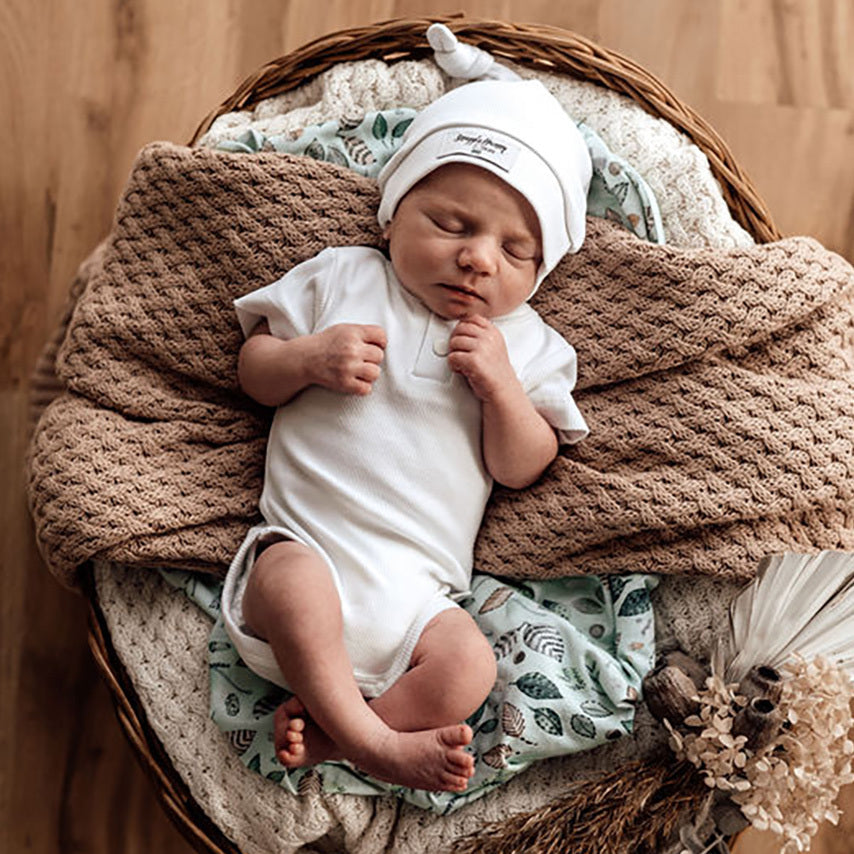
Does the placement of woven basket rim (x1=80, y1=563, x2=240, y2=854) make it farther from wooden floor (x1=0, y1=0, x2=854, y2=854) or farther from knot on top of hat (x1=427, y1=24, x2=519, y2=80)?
knot on top of hat (x1=427, y1=24, x2=519, y2=80)

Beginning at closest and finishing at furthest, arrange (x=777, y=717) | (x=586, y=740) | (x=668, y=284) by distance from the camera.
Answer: (x=777, y=717)
(x=586, y=740)
(x=668, y=284)

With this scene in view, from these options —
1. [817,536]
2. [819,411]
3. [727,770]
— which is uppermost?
[819,411]

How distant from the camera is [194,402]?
60.7 inches

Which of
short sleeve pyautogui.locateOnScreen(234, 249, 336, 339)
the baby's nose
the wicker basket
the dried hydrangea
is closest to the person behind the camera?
the dried hydrangea

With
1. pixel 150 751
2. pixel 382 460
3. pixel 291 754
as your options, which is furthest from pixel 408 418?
pixel 150 751

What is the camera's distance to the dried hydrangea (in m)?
1.24

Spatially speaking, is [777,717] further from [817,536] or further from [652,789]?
[817,536]

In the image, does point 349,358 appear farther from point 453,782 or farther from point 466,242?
point 453,782

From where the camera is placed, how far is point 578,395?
154 cm

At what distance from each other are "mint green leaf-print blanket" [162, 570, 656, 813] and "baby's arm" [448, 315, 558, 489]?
0.18 m

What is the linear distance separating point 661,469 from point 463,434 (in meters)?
0.26

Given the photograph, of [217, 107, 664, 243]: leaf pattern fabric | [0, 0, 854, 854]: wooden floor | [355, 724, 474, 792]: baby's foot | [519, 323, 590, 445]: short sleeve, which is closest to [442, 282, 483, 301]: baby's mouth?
[519, 323, 590, 445]: short sleeve

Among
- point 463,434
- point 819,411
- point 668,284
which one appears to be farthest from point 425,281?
point 819,411

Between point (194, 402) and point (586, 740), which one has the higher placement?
point (194, 402)
